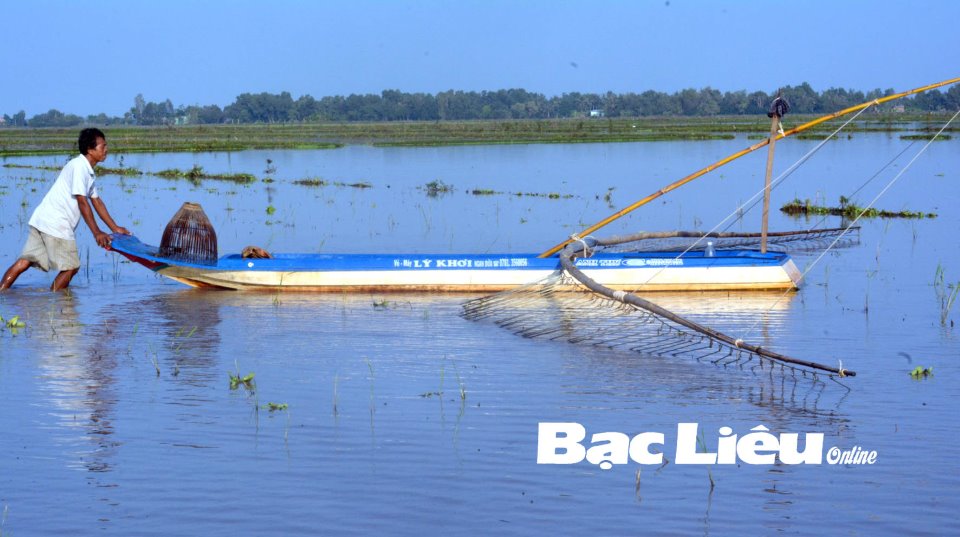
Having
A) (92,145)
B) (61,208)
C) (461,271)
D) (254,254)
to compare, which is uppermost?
(92,145)

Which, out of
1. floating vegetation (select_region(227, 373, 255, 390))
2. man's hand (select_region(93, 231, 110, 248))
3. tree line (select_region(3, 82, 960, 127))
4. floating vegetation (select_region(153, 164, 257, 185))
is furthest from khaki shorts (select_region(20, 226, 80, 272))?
tree line (select_region(3, 82, 960, 127))

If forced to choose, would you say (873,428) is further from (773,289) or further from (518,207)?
(518,207)

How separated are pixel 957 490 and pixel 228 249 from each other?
10.5 m

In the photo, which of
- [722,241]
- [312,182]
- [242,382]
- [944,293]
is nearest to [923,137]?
[312,182]

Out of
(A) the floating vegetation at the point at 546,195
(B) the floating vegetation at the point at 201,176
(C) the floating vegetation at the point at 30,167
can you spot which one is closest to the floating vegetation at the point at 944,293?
(A) the floating vegetation at the point at 546,195

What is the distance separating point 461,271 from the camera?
415 inches

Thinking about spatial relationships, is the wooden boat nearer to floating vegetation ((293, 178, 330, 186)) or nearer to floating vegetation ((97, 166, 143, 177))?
floating vegetation ((293, 178, 330, 186))

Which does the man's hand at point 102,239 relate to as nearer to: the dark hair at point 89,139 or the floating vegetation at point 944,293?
the dark hair at point 89,139

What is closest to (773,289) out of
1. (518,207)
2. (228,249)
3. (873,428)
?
(873,428)

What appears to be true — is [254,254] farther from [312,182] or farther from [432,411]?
[312,182]

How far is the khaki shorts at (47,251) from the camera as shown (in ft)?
33.1

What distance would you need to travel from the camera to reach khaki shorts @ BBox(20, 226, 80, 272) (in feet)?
33.1

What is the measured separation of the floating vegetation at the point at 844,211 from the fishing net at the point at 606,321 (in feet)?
19.3

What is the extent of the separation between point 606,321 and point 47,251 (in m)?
4.71
